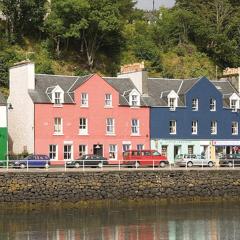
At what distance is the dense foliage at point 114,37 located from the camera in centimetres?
8981

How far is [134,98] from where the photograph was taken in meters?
75.0

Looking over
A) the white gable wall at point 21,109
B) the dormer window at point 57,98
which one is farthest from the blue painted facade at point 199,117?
the white gable wall at point 21,109

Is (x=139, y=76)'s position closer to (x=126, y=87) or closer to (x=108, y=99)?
(x=126, y=87)

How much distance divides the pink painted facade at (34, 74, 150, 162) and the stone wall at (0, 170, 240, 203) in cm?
1443

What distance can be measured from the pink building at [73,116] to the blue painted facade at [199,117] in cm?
136

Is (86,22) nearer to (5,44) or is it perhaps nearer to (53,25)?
(53,25)

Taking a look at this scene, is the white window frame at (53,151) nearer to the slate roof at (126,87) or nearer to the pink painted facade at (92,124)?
the pink painted facade at (92,124)

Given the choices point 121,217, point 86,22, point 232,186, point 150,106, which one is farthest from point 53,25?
point 121,217

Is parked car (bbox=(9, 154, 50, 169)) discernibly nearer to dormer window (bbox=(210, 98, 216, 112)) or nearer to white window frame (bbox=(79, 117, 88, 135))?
white window frame (bbox=(79, 117, 88, 135))

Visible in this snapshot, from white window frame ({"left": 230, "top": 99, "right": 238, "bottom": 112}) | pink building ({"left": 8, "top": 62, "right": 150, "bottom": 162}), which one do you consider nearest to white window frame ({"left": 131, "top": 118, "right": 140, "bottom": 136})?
pink building ({"left": 8, "top": 62, "right": 150, "bottom": 162})

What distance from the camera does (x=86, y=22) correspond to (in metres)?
89.0

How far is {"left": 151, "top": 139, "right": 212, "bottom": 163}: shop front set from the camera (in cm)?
7569

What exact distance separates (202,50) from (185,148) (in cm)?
3355

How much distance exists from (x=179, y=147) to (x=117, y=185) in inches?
831
